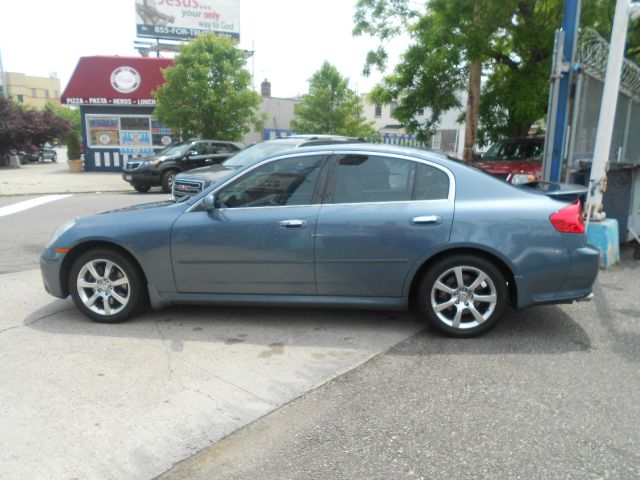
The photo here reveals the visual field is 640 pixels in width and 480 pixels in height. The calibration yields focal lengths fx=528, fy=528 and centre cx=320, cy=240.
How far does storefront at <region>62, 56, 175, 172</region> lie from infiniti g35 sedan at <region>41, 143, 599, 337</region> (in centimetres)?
2145

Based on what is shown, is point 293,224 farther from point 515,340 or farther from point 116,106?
point 116,106

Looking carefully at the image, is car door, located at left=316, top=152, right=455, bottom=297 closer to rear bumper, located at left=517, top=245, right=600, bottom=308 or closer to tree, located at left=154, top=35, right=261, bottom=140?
rear bumper, located at left=517, top=245, right=600, bottom=308

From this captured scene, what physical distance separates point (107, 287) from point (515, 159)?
9.23m

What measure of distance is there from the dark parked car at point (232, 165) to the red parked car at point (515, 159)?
2.92 metres

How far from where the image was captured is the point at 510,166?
10539 millimetres

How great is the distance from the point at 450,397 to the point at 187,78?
1944cm

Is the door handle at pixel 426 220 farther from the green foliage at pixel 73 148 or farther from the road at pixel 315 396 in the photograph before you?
the green foliage at pixel 73 148

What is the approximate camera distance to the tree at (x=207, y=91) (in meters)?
20.4

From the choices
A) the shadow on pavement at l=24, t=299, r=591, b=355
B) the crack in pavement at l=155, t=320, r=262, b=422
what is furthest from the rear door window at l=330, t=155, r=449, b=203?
the crack in pavement at l=155, t=320, r=262, b=422

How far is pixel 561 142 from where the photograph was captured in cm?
739

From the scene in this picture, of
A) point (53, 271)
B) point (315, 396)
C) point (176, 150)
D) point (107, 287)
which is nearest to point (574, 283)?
point (315, 396)

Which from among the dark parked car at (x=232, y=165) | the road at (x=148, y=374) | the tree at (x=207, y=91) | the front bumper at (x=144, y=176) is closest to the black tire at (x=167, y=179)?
the front bumper at (x=144, y=176)

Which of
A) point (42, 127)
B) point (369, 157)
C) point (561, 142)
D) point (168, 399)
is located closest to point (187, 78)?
point (42, 127)

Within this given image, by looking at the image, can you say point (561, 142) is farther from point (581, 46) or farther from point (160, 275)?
point (160, 275)
